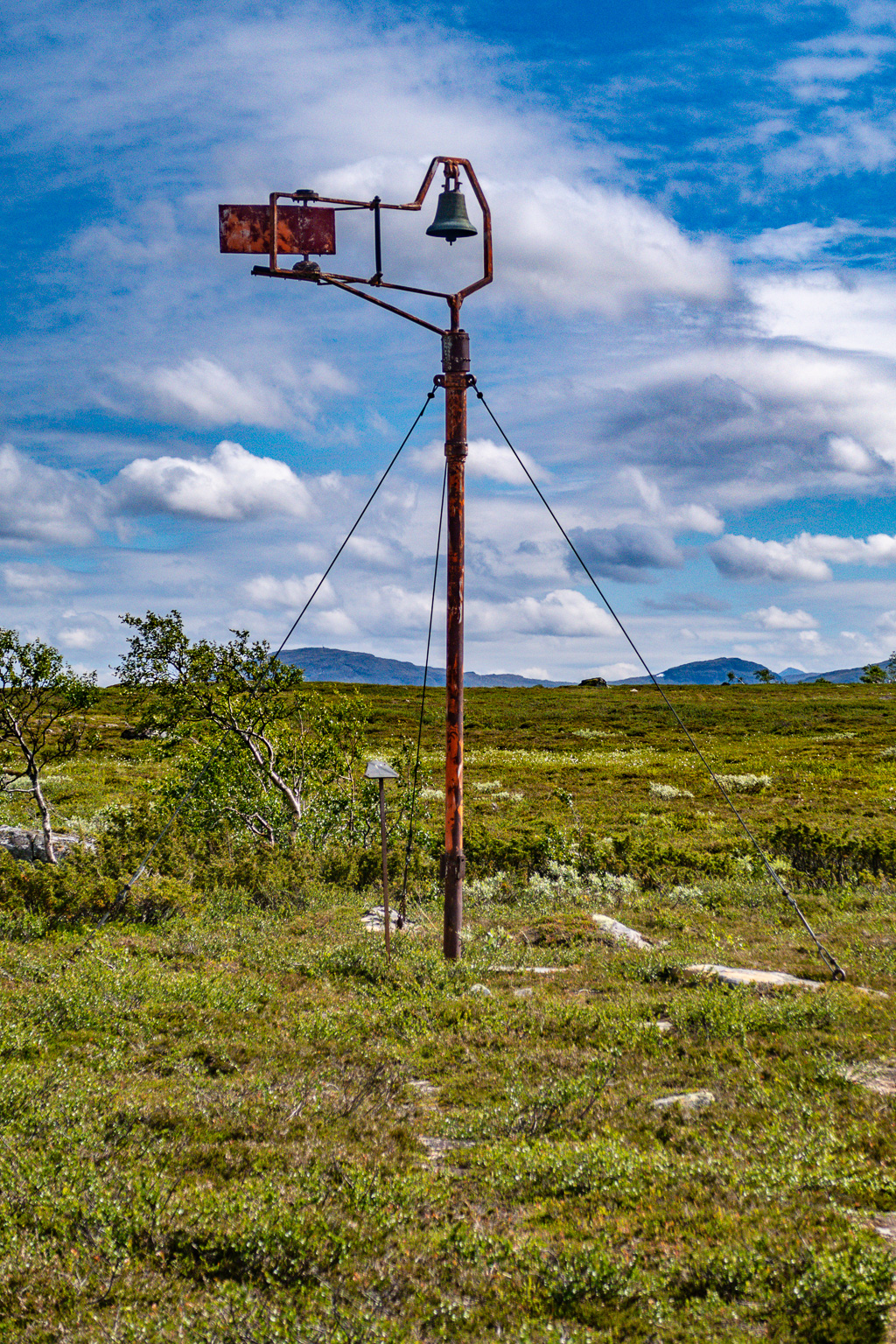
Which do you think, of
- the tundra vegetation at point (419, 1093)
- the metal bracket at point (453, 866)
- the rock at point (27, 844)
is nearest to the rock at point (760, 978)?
the tundra vegetation at point (419, 1093)

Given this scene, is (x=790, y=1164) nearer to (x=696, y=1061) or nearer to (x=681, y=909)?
(x=696, y=1061)

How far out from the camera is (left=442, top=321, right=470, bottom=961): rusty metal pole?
1243cm

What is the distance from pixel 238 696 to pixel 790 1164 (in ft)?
57.1

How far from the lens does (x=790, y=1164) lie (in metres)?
6.12

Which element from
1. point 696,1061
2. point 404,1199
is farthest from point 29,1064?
point 696,1061

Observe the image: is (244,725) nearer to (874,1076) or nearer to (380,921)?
(380,921)

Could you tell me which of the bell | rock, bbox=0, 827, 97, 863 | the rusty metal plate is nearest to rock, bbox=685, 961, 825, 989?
the bell

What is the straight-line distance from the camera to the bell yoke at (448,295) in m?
12.0

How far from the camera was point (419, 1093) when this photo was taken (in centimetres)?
816

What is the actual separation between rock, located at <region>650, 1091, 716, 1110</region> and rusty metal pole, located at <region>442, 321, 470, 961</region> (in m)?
5.03

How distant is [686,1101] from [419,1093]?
253 centimetres

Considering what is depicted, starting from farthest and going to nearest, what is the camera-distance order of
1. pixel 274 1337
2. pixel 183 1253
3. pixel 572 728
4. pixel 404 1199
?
pixel 572 728, pixel 404 1199, pixel 183 1253, pixel 274 1337

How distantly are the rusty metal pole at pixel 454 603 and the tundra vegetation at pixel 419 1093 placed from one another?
3.58ft

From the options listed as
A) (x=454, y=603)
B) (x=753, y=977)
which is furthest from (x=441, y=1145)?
(x=454, y=603)
